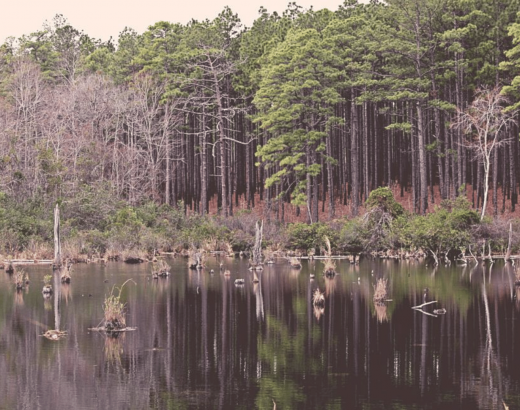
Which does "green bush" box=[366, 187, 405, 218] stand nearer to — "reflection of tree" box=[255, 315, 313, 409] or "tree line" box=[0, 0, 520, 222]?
"tree line" box=[0, 0, 520, 222]

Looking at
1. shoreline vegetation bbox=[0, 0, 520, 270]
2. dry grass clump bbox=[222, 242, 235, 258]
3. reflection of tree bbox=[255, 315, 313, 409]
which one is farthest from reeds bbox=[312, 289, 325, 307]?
dry grass clump bbox=[222, 242, 235, 258]

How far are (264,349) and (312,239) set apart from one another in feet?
106

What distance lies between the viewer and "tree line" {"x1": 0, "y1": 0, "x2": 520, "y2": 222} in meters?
60.2

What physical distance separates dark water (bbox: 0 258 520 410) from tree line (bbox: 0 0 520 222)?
1043 inches

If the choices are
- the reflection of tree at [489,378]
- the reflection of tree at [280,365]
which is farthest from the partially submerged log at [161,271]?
the reflection of tree at [489,378]

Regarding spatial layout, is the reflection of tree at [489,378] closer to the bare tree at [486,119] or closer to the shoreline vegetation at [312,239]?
the shoreline vegetation at [312,239]

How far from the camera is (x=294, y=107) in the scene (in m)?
62.3

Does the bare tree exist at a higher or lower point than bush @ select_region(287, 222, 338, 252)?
higher

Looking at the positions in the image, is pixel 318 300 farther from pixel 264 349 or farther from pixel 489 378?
pixel 489 378

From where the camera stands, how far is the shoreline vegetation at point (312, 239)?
4709 cm

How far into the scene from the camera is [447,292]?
30375mm

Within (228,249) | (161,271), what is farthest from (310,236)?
(161,271)

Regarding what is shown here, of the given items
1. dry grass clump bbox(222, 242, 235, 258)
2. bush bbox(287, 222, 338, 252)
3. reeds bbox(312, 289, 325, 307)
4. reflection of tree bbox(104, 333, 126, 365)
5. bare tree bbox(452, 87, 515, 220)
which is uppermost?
bare tree bbox(452, 87, 515, 220)

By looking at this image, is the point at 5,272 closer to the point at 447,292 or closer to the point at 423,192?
the point at 447,292
